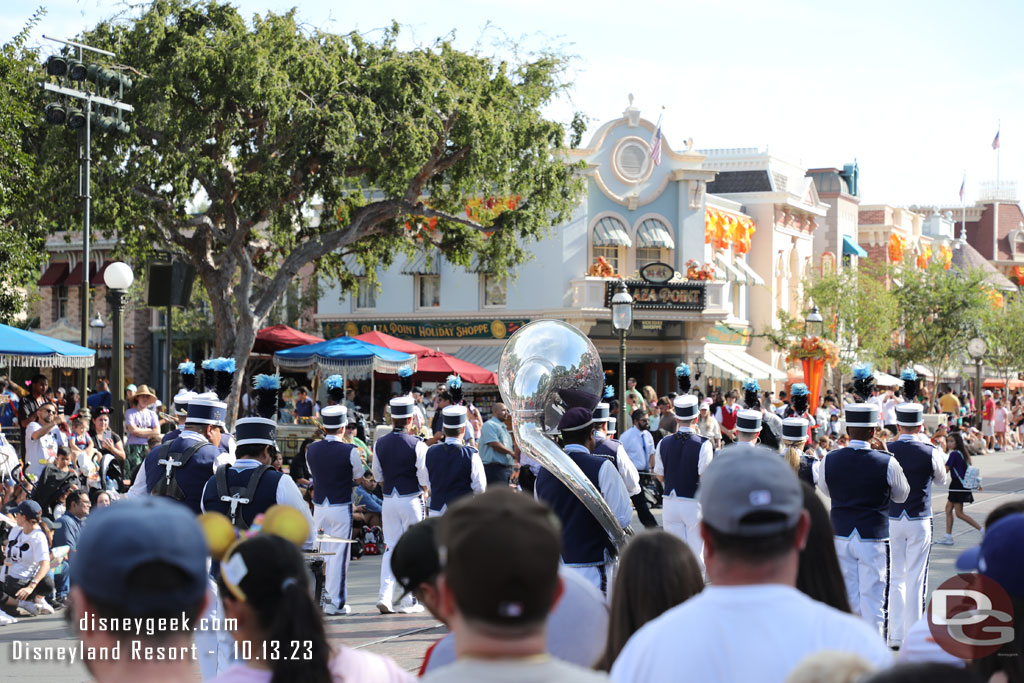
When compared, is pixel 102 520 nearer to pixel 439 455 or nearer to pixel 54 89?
pixel 439 455

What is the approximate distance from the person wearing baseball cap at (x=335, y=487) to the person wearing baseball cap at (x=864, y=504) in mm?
3962

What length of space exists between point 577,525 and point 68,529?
561 cm

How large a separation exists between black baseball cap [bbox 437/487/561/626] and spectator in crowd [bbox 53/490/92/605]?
8.96m

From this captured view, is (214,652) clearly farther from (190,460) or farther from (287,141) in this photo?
(287,141)

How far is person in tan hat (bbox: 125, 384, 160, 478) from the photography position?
47.5ft

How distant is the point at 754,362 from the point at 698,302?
5.79 m

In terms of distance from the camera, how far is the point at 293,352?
2306 centimetres

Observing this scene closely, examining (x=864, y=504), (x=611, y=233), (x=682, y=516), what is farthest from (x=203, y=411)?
(x=611, y=233)

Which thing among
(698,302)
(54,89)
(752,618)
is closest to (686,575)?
(752,618)

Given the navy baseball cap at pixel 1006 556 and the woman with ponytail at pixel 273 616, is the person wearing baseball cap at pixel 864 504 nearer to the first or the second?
the navy baseball cap at pixel 1006 556

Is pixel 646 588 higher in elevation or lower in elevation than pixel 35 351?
lower

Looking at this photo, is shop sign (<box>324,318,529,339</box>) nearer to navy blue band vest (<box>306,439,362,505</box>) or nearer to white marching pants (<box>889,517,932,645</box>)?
navy blue band vest (<box>306,439,362,505</box>)

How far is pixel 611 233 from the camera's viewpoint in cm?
3438

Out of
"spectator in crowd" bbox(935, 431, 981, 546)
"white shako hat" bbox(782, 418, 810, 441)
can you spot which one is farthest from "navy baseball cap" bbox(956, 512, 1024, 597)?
"spectator in crowd" bbox(935, 431, 981, 546)
